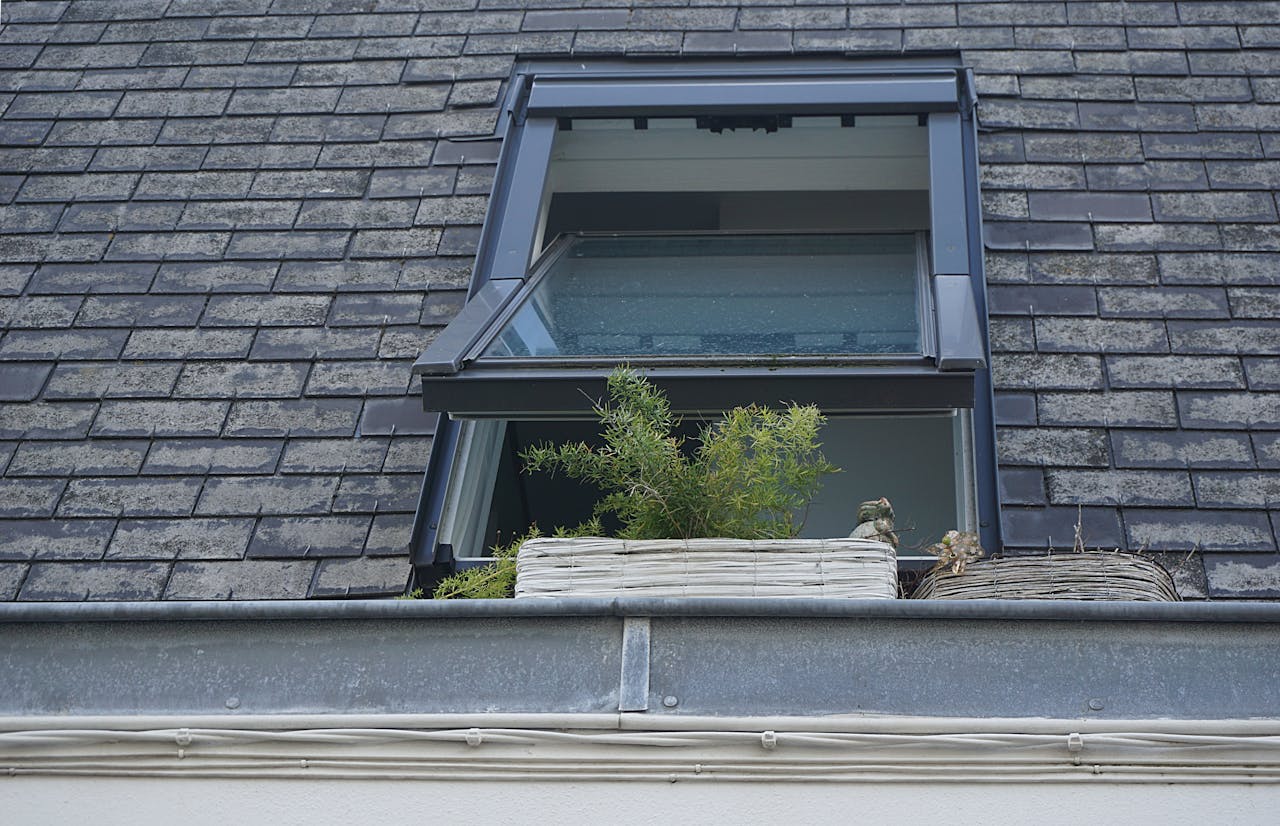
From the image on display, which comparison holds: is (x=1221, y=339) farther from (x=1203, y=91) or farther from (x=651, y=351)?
(x=651, y=351)

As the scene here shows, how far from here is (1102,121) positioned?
4711 mm

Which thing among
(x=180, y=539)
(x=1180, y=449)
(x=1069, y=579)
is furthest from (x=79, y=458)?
(x=1180, y=449)

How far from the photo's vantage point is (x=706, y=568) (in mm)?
2838

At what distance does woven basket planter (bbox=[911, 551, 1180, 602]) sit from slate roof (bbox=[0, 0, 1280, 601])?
55 cm

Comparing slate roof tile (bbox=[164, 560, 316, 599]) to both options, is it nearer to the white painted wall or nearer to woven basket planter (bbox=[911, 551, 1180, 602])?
the white painted wall

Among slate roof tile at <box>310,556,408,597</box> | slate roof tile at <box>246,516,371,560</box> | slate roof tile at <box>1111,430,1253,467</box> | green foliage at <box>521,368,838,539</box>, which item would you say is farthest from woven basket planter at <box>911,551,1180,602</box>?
slate roof tile at <box>246,516,371,560</box>

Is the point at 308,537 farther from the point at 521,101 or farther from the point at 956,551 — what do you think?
the point at 521,101

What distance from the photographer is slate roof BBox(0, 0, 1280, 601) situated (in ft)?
12.0

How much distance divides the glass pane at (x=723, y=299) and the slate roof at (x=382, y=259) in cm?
36

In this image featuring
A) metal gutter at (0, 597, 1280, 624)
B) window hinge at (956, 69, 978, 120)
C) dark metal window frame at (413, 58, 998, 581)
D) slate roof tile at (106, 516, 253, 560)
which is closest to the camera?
metal gutter at (0, 597, 1280, 624)

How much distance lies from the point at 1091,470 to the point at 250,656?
2113mm

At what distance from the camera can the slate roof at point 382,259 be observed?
366 centimetres

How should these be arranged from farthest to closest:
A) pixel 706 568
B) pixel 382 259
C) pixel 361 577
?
pixel 382 259 → pixel 361 577 → pixel 706 568

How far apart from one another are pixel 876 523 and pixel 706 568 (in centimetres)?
49
